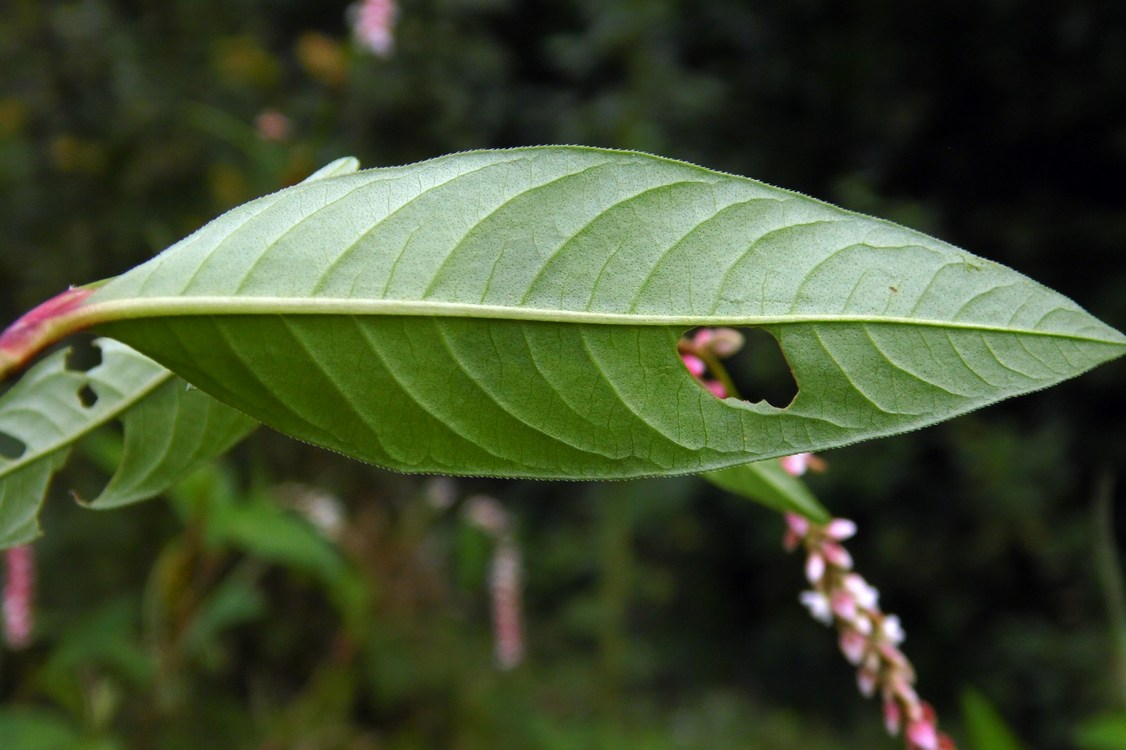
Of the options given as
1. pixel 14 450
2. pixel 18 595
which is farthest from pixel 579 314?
pixel 18 595

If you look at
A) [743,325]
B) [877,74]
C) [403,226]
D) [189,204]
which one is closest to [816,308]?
[743,325]

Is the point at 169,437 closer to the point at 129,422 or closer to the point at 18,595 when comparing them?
the point at 129,422

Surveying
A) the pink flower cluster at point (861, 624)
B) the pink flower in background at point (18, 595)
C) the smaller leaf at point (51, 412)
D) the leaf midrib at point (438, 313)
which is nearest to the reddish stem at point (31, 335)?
the leaf midrib at point (438, 313)

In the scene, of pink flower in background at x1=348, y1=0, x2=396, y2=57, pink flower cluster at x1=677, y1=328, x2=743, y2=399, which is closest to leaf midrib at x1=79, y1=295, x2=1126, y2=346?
pink flower cluster at x1=677, y1=328, x2=743, y2=399

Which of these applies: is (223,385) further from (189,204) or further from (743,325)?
(189,204)

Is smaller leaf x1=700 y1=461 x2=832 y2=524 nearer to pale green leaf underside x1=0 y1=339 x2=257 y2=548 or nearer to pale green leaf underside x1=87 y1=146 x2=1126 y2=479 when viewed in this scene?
pale green leaf underside x1=87 y1=146 x2=1126 y2=479

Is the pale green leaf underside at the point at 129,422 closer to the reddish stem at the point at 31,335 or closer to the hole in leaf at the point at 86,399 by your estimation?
the hole in leaf at the point at 86,399
